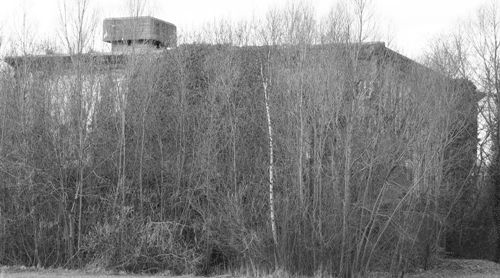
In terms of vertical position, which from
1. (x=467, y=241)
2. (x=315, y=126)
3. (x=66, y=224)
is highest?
(x=315, y=126)

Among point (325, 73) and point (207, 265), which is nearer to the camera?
point (325, 73)

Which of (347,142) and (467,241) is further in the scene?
(467,241)

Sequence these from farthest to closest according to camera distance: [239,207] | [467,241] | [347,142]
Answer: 1. [467,241]
2. [239,207]
3. [347,142]

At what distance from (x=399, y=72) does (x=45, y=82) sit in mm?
10632

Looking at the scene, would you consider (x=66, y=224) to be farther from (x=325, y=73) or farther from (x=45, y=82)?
(x=325, y=73)

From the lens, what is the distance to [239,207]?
19.9 metres

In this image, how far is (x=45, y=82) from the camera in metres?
22.5

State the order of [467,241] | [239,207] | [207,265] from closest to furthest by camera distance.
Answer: [239,207] → [207,265] → [467,241]

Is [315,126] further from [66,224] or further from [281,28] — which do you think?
[66,224]

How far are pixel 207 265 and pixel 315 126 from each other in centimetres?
562

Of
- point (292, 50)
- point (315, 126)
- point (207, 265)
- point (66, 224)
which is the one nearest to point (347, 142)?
point (315, 126)

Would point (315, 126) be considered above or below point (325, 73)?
below

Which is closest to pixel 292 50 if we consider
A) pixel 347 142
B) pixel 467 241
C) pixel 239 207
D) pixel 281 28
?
pixel 281 28

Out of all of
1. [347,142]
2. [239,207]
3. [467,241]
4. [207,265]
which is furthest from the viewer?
[467,241]
